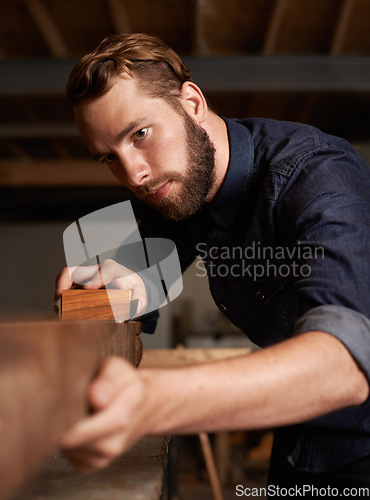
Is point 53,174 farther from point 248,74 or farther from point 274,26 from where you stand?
point 274,26

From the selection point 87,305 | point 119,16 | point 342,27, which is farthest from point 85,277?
point 342,27

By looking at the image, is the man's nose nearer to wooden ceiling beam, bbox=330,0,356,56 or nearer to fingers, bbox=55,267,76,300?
fingers, bbox=55,267,76,300

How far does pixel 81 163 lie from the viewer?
4586 millimetres

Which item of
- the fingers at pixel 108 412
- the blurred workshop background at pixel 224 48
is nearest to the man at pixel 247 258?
the fingers at pixel 108 412

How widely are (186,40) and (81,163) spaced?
1.79m

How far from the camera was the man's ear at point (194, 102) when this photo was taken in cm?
134

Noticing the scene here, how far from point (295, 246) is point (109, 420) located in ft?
1.85

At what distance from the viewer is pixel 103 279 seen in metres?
1.19

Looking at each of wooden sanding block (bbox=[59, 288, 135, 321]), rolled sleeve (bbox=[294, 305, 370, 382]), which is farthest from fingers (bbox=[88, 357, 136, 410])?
wooden sanding block (bbox=[59, 288, 135, 321])

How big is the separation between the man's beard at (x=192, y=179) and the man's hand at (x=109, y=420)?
2.83ft

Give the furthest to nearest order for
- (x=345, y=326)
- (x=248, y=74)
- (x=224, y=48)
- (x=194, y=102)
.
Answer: (x=224, y=48) < (x=248, y=74) < (x=194, y=102) < (x=345, y=326)

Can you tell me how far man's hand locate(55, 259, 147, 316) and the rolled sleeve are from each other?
61 cm

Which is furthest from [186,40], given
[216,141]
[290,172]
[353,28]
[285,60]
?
[290,172]

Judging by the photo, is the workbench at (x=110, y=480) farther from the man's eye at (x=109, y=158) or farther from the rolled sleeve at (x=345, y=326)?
the man's eye at (x=109, y=158)
